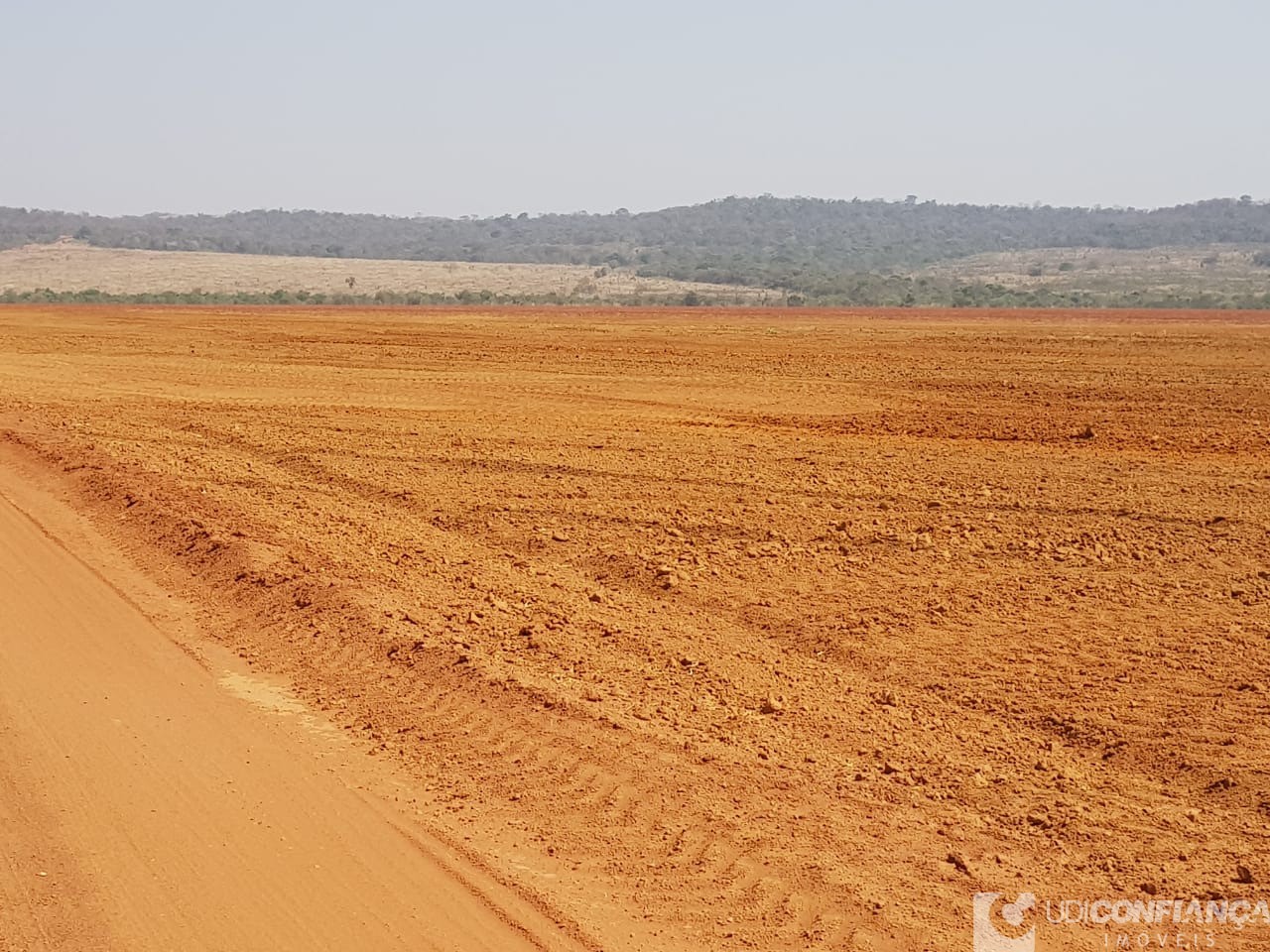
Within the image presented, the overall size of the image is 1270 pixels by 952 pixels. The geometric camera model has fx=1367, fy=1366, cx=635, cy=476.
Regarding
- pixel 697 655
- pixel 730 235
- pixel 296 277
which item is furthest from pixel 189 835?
pixel 730 235

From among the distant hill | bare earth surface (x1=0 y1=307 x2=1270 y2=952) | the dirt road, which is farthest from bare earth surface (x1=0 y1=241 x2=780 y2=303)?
the dirt road

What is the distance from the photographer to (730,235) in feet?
502

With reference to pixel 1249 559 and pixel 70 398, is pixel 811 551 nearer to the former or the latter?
pixel 1249 559

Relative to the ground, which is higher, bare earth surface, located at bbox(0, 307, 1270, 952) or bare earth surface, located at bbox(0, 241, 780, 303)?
bare earth surface, located at bbox(0, 241, 780, 303)

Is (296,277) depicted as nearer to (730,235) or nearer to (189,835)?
(730,235)

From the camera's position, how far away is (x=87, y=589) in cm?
1081

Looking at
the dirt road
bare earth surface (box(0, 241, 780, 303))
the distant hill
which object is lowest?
the dirt road

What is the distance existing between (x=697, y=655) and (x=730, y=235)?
483 ft

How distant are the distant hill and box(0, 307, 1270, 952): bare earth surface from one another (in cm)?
6012

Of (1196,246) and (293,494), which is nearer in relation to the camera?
(293,494)

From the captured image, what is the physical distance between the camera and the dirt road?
5.55 m

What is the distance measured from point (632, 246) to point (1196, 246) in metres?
53.7

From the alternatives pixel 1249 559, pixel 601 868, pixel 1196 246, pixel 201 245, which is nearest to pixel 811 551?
pixel 1249 559

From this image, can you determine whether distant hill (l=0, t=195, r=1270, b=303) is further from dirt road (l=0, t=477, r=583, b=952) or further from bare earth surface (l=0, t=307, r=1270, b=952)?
dirt road (l=0, t=477, r=583, b=952)
